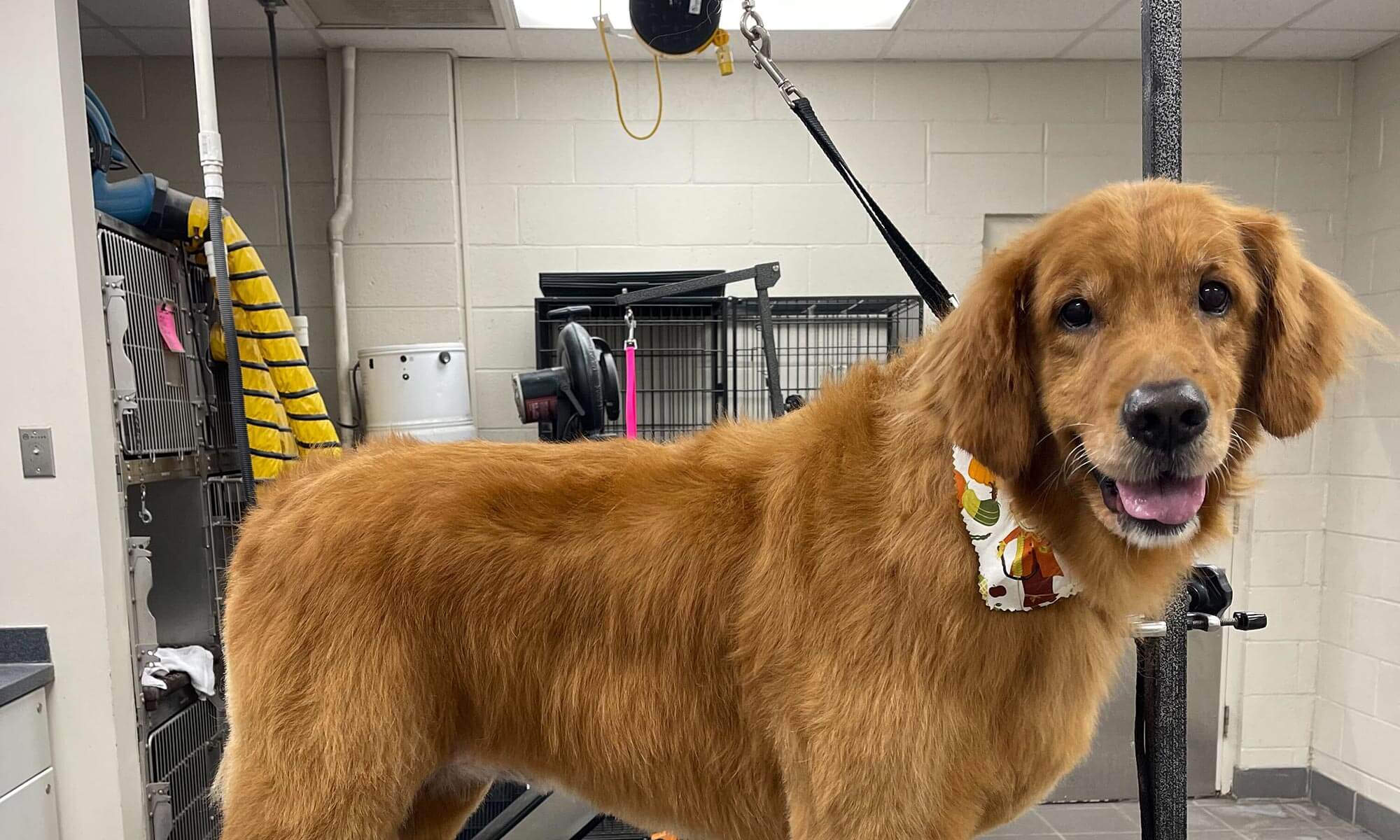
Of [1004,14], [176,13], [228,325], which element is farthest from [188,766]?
[1004,14]

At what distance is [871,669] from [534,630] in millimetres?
464

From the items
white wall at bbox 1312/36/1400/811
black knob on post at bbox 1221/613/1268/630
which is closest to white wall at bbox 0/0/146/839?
black knob on post at bbox 1221/613/1268/630

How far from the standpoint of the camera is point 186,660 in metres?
2.02

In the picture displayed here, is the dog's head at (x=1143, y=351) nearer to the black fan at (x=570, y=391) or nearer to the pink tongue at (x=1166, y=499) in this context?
the pink tongue at (x=1166, y=499)

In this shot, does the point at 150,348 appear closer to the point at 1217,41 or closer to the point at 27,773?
the point at 27,773

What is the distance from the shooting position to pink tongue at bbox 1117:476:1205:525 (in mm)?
775

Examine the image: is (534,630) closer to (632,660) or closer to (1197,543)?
(632,660)

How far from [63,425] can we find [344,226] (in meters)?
1.36

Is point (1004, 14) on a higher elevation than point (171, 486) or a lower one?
higher

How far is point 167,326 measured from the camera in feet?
6.54

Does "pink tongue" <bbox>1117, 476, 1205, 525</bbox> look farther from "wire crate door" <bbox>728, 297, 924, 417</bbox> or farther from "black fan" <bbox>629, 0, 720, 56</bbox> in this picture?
"wire crate door" <bbox>728, 297, 924, 417</bbox>

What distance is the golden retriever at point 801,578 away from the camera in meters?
0.82

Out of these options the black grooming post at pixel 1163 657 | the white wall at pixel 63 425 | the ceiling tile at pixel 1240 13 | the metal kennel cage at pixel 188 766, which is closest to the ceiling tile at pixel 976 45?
the ceiling tile at pixel 1240 13

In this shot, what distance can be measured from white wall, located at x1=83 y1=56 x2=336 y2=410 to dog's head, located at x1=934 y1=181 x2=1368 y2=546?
108 inches
